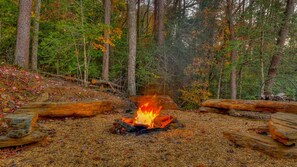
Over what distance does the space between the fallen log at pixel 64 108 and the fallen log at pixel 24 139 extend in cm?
173

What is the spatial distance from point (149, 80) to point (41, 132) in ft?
24.6

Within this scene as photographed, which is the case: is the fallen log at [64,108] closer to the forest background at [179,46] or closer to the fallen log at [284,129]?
the forest background at [179,46]

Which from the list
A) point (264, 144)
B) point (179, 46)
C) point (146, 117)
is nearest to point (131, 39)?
point (179, 46)

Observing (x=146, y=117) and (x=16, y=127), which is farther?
(x=146, y=117)

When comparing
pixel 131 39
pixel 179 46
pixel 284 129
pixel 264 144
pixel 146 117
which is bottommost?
pixel 264 144

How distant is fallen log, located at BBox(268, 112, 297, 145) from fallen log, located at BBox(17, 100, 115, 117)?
5278 mm

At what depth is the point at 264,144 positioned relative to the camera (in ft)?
12.8

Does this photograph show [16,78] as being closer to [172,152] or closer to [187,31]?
[172,152]

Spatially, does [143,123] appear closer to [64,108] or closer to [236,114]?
[64,108]

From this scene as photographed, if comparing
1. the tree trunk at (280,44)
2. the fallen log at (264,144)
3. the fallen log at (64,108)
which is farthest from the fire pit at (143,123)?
the tree trunk at (280,44)

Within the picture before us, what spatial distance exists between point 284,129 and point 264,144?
47cm

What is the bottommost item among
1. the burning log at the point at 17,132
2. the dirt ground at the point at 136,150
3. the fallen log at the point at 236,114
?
the dirt ground at the point at 136,150

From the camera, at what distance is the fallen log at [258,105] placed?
20.3 ft

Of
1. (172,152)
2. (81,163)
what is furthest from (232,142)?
(81,163)
